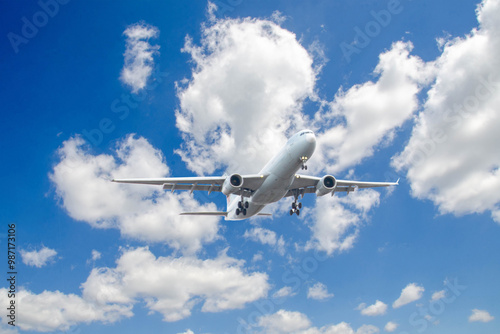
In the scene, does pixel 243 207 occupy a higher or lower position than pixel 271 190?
higher

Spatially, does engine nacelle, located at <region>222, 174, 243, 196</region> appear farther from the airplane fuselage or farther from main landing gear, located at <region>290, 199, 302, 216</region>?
main landing gear, located at <region>290, 199, 302, 216</region>

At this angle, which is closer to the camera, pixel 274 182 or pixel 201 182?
pixel 274 182

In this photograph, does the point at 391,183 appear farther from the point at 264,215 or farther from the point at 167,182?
the point at 167,182

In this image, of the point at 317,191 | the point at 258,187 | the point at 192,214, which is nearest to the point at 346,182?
the point at 317,191

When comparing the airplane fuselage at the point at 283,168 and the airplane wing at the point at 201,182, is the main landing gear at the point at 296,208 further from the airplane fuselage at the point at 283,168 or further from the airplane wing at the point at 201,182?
the airplane wing at the point at 201,182

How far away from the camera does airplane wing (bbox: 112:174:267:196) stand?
34.8 metres

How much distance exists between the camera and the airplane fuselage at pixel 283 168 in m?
30.3

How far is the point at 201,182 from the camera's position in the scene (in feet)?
121

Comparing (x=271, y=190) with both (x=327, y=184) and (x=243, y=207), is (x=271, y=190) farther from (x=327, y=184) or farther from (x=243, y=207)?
(x=327, y=184)

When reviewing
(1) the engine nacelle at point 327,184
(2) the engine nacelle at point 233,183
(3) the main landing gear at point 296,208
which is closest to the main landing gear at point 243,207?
(2) the engine nacelle at point 233,183

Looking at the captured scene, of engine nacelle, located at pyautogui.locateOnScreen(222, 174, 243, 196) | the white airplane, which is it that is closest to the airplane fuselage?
the white airplane

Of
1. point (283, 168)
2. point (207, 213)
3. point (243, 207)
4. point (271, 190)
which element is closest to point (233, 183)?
point (271, 190)

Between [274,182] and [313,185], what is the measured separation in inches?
302

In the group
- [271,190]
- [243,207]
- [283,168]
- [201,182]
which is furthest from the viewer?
[243,207]
